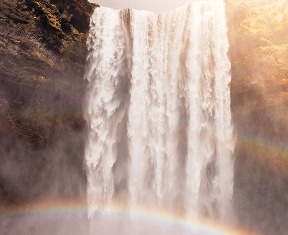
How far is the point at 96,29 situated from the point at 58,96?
5.58 m

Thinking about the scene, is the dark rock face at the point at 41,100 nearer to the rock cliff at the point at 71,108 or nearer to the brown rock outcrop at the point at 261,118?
the rock cliff at the point at 71,108

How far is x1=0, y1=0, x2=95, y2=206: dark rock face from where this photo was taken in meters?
16.5

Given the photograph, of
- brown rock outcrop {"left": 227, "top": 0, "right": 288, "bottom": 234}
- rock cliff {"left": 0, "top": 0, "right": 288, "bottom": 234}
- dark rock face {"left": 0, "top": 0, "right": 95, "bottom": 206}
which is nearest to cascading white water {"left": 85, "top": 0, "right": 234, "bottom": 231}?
brown rock outcrop {"left": 227, "top": 0, "right": 288, "bottom": 234}

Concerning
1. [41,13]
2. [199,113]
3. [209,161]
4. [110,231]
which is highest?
[41,13]

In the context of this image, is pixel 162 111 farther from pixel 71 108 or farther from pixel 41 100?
pixel 41 100

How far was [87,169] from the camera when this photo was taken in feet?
62.6

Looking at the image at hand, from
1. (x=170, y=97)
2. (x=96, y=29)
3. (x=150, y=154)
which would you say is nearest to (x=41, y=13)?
(x=96, y=29)

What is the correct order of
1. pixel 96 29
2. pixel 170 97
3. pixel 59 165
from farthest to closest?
pixel 96 29 < pixel 170 97 < pixel 59 165

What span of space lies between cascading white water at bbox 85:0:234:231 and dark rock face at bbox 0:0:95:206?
3.66 ft

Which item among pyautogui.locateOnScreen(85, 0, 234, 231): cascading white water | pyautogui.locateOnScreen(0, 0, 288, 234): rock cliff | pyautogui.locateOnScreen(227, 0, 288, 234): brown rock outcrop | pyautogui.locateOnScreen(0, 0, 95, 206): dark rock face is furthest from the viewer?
pyautogui.locateOnScreen(85, 0, 234, 231): cascading white water

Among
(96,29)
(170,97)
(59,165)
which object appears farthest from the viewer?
(96,29)

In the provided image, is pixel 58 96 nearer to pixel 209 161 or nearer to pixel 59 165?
pixel 59 165

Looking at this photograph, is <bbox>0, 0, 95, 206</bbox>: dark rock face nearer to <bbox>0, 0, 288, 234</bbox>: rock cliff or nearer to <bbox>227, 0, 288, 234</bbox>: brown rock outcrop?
<bbox>0, 0, 288, 234</bbox>: rock cliff

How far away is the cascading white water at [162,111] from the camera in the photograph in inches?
722
